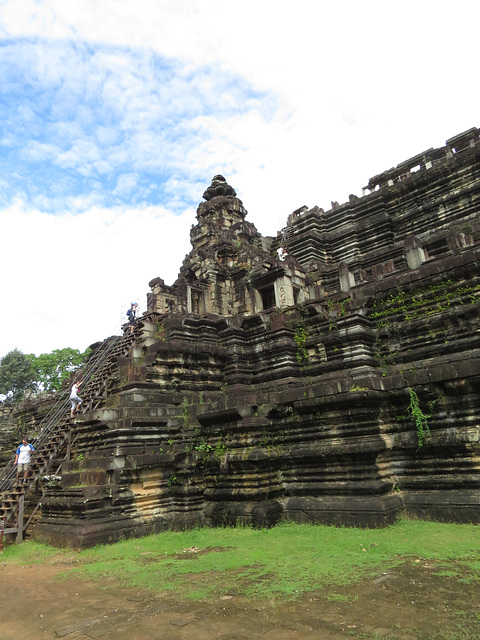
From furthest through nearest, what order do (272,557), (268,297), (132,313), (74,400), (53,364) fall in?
1. (53,364)
2. (132,313)
3. (268,297)
4. (74,400)
5. (272,557)

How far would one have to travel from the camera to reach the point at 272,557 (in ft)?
27.6

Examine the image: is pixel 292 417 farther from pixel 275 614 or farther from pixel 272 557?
pixel 275 614

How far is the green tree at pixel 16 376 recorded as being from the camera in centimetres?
5275

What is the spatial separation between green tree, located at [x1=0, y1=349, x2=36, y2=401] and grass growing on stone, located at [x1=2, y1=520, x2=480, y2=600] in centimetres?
4548

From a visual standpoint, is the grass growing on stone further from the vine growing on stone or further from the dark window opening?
the dark window opening

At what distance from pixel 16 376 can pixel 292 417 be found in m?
48.6

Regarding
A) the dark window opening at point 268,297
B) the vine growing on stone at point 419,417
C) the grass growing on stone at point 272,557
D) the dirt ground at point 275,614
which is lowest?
the dirt ground at point 275,614

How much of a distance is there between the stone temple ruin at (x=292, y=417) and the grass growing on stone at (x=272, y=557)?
674mm

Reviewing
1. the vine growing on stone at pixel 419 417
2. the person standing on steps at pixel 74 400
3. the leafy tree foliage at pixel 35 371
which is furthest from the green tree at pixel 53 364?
the vine growing on stone at pixel 419 417

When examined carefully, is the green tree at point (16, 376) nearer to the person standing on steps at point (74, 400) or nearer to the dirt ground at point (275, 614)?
the person standing on steps at point (74, 400)

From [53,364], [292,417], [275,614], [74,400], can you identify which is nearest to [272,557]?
[275,614]

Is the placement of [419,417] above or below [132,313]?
below

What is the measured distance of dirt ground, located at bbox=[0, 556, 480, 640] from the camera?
508cm

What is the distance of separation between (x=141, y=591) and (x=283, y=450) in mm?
5961
